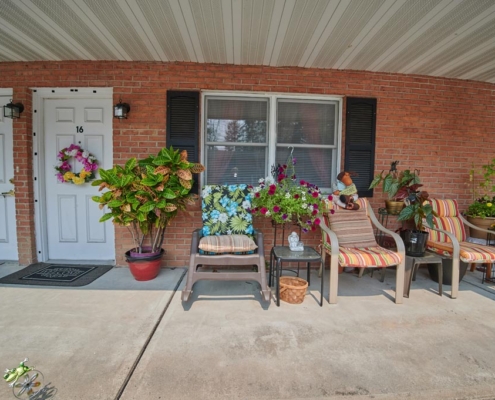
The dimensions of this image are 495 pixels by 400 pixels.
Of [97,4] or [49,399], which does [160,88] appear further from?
[49,399]

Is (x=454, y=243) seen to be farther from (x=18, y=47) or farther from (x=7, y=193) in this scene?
(x=7, y=193)

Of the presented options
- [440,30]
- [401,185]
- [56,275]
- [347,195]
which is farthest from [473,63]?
[56,275]

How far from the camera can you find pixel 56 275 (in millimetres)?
3035

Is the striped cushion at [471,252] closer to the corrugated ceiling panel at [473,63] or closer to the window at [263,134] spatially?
the window at [263,134]

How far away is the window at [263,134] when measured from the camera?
3.41 m

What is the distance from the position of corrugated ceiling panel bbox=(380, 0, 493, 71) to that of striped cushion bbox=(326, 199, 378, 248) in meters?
1.79

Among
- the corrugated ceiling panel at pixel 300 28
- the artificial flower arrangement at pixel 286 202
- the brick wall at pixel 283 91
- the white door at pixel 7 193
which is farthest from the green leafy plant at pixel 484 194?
the white door at pixel 7 193

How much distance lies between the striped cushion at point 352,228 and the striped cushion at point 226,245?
1024mm

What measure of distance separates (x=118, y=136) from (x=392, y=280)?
3672mm

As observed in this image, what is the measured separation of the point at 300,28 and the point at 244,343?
269 centimetres

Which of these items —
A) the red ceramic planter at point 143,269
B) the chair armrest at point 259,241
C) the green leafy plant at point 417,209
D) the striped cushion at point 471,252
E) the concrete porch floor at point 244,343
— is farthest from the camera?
the red ceramic planter at point 143,269

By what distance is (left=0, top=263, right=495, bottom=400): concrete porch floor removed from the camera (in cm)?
147

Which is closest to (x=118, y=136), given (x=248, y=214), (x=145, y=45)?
(x=145, y=45)

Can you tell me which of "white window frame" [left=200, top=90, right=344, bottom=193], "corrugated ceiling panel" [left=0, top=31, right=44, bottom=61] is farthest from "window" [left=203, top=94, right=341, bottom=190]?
"corrugated ceiling panel" [left=0, top=31, right=44, bottom=61]
